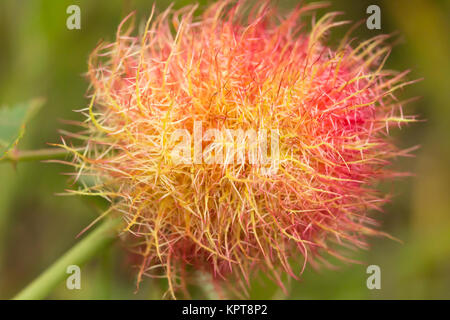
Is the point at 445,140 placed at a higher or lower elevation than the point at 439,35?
lower

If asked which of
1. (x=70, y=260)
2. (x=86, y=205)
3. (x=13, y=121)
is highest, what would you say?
(x=13, y=121)

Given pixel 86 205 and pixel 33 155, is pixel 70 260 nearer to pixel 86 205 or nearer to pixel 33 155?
pixel 33 155

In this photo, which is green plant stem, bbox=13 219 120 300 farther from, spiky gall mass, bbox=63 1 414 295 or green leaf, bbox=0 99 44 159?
green leaf, bbox=0 99 44 159

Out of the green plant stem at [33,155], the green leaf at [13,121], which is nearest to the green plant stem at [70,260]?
the green plant stem at [33,155]

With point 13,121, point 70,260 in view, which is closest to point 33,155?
point 13,121

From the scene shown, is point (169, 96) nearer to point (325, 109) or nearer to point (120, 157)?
point (120, 157)

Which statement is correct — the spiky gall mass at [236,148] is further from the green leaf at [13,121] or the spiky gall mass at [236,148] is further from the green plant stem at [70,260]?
the green leaf at [13,121]

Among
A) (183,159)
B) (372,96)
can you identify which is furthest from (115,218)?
(372,96)
